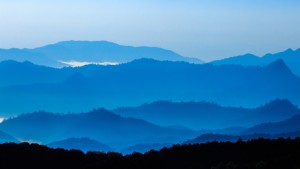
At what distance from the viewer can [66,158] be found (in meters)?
54.5

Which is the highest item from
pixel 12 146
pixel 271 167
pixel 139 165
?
pixel 12 146

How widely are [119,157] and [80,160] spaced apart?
5988 millimetres

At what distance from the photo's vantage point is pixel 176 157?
47906mm

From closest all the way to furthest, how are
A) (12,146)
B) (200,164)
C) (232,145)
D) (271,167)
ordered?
(271,167) < (200,164) < (232,145) < (12,146)

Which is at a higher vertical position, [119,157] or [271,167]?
[119,157]

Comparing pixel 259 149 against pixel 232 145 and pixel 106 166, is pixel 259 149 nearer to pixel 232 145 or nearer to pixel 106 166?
pixel 232 145

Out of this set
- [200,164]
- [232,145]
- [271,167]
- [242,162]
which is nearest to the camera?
[271,167]

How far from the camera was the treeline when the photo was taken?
43312 millimetres

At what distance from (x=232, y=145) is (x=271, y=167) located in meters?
13.0

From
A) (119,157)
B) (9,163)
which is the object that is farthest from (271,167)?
(9,163)

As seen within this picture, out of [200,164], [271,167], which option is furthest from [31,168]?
[271,167]

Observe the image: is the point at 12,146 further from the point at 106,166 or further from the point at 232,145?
the point at 232,145

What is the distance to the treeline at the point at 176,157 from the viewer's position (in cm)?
4331

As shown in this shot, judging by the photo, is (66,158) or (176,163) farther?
(66,158)
